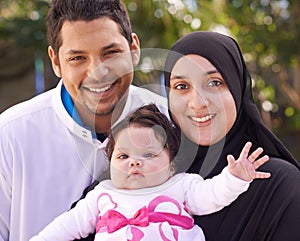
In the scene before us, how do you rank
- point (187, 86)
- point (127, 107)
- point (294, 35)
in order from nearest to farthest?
point (187, 86), point (127, 107), point (294, 35)

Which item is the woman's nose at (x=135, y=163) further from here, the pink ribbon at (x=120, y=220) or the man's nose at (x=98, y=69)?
the man's nose at (x=98, y=69)

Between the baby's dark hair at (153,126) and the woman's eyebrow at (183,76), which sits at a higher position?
the woman's eyebrow at (183,76)

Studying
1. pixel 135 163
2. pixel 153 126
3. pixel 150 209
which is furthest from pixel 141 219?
pixel 153 126

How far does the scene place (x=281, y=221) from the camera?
2.02 meters

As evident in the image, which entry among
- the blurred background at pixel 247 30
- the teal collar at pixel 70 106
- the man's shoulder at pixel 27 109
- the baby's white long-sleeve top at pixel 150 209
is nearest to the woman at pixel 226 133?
the baby's white long-sleeve top at pixel 150 209

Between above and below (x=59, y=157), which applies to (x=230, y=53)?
above

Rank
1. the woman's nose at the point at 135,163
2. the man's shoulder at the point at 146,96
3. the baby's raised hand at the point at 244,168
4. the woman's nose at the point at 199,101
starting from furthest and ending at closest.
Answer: the man's shoulder at the point at 146,96
the woman's nose at the point at 199,101
the woman's nose at the point at 135,163
the baby's raised hand at the point at 244,168

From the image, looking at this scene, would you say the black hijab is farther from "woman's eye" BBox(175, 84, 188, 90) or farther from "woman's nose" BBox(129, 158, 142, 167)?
"woman's nose" BBox(129, 158, 142, 167)

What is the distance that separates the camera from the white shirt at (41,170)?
95.7 inches

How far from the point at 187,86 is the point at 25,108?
748 millimetres

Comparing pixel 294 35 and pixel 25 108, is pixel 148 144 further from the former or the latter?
pixel 294 35

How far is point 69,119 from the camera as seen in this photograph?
2467 mm

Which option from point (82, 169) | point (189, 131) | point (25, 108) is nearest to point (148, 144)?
point (189, 131)

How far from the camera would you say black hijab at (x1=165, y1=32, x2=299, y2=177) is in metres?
2.17
